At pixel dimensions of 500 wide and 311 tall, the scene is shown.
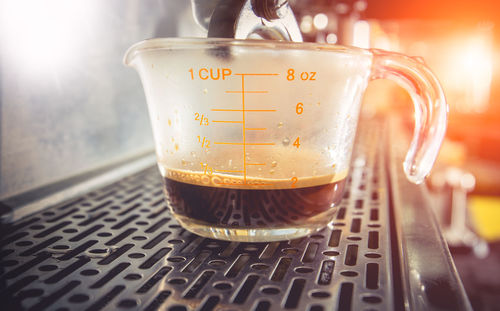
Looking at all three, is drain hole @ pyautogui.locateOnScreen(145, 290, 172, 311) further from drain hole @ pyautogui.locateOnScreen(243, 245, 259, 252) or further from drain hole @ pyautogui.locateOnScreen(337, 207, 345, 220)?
drain hole @ pyautogui.locateOnScreen(337, 207, 345, 220)

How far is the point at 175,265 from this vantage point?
10.8 inches

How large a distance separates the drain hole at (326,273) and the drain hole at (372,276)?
2cm

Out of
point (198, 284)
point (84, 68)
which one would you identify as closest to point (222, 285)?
point (198, 284)

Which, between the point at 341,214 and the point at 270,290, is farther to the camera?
the point at 341,214

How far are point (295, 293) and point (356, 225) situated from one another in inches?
5.3

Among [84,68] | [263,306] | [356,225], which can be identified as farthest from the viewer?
[84,68]

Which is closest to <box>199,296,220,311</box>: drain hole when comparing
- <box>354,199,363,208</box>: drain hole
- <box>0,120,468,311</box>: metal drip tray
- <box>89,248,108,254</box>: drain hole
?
<box>0,120,468,311</box>: metal drip tray

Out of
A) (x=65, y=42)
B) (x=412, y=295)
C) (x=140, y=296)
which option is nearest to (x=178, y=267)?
(x=140, y=296)

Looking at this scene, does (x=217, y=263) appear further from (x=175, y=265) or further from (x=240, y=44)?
(x=240, y=44)

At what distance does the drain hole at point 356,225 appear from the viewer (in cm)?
34

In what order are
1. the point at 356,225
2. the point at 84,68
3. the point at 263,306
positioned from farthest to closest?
1. the point at 84,68
2. the point at 356,225
3. the point at 263,306

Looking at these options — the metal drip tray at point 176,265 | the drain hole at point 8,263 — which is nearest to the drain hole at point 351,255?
the metal drip tray at point 176,265

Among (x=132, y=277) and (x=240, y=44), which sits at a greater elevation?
(x=240, y=44)

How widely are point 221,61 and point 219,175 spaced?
0.26 ft
